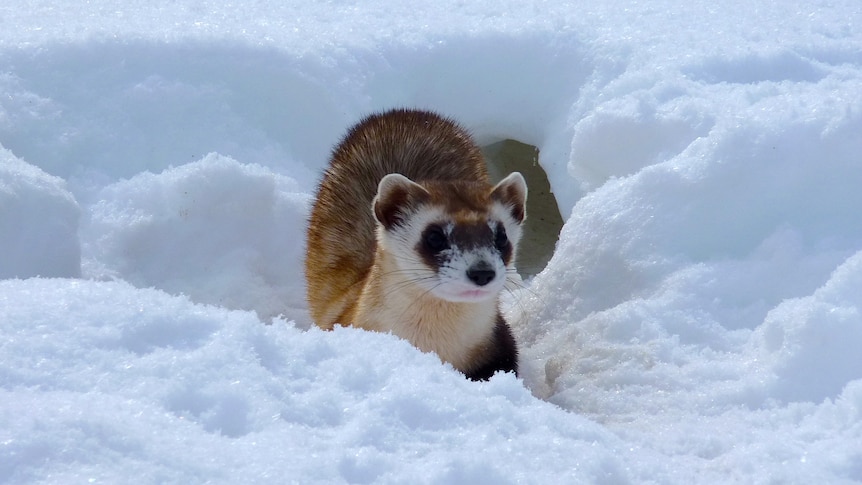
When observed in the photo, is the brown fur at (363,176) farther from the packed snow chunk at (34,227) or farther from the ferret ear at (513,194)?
the packed snow chunk at (34,227)

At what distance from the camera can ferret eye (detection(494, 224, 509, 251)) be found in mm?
3223

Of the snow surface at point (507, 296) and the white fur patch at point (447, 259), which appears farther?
the white fur patch at point (447, 259)

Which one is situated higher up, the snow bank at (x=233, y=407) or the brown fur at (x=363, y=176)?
the snow bank at (x=233, y=407)

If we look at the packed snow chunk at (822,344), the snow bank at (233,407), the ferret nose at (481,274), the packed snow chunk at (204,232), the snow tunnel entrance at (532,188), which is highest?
the snow bank at (233,407)

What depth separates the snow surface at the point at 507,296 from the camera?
6.08 ft

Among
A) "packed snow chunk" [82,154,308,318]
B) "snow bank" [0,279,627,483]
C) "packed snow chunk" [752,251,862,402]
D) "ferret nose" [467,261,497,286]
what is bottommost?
"packed snow chunk" [82,154,308,318]

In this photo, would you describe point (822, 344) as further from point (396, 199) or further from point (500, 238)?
point (396, 199)

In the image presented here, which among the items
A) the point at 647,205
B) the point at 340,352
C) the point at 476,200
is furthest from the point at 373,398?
the point at 647,205

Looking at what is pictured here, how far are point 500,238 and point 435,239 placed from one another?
237 mm

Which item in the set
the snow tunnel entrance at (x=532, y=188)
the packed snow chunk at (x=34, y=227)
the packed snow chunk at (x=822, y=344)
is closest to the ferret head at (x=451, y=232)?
the packed snow chunk at (x=822, y=344)

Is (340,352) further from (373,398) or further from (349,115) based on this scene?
(349,115)

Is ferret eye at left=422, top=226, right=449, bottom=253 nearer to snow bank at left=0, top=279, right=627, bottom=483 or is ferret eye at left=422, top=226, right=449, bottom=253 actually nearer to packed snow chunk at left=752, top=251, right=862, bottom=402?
snow bank at left=0, top=279, right=627, bottom=483

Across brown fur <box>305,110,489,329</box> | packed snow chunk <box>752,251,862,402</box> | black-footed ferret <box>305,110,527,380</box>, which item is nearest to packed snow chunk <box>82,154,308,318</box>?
brown fur <box>305,110,489,329</box>

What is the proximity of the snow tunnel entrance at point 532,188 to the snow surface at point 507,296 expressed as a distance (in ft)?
2.32
